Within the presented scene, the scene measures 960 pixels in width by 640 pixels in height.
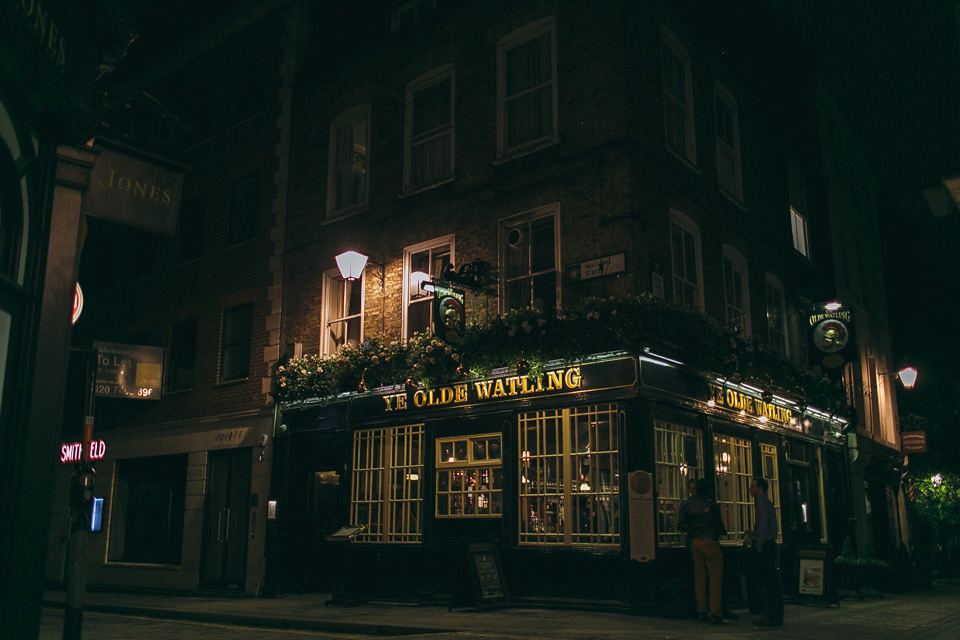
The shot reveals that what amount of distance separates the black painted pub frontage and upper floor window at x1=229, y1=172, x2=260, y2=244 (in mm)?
5062

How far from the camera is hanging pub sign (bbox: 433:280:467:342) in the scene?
14.1m

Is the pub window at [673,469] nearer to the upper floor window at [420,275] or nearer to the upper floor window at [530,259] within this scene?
the upper floor window at [530,259]

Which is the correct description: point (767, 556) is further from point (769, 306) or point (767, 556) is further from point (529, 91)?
point (529, 91)

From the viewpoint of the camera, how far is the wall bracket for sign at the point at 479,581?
1220cm

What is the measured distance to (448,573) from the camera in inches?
553

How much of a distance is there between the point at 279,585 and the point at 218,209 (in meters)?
9.26

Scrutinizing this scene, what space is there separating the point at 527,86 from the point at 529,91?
0.23 metres

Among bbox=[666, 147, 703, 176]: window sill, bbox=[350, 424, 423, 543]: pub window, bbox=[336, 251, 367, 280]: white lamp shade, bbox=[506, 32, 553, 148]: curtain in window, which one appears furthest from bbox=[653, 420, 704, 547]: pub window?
bbox=[336, 251, 367, 280]: white lamp shade

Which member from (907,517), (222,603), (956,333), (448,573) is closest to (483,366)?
(448,573)

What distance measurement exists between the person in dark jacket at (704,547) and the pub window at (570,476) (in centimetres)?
149

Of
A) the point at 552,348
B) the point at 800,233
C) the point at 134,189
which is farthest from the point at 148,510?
the point at 800,233

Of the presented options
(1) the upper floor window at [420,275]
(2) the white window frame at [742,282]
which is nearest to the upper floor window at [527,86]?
(1) the upper floor window at [420,275]

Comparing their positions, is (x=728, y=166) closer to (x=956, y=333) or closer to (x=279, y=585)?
(x=279, y=585)

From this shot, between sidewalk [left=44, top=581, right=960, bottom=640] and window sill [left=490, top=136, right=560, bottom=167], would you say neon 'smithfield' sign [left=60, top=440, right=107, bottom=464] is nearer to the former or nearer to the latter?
sidewalk [left=44, top=581, right=960, bottom=640]
